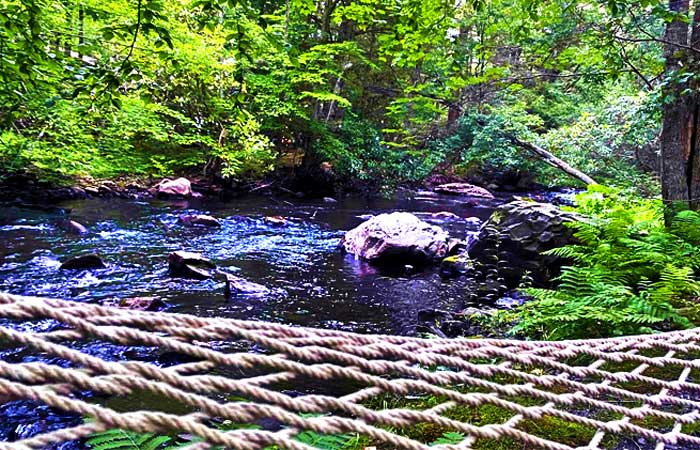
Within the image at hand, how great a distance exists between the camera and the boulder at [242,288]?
559 centimetres

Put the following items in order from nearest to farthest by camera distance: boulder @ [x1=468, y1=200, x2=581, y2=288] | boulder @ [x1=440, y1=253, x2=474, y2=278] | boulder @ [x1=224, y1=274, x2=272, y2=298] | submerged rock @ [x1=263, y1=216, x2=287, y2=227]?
1. boulder @ [x1=224, y1=274, x2=272, y2=298]
2. boulder @ [x1=468, y1=200, x2=581, y2=288]
3. boulder @ [x1=440, y1=253, x2=474, y2=278]
4. submerged rock @ [x1=263, y1=216, x2=287, y2=227]

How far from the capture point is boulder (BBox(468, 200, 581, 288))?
628 centimetres

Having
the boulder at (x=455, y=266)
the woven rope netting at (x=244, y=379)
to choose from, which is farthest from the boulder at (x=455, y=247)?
the woven rope netting at (x=244, y=379)

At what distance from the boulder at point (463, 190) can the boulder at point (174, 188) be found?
9.95m

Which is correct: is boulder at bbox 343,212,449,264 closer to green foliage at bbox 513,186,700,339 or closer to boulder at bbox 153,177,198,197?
green foliage at bbox 513,186,700,339

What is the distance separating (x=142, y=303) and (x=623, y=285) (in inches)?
182

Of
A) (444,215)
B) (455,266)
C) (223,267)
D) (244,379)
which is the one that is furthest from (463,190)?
(244,379)

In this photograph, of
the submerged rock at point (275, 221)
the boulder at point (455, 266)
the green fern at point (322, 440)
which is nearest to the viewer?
the green fern at point (322, 440)

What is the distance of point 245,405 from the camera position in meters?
0.71

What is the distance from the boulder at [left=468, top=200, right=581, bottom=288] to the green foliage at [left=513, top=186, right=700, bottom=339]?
5.36 feet

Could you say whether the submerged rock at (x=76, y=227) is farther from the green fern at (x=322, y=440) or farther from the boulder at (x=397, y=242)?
the green fern at (x=322, y=440)

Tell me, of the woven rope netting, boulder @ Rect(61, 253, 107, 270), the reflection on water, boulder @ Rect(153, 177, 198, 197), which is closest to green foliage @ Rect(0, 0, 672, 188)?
boulder @ Rect(153, 177, 198, 197)

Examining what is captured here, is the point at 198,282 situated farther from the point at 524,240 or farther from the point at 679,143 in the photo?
the point at 679,143

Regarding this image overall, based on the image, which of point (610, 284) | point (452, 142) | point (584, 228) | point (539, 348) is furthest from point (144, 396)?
point (452, 142)
